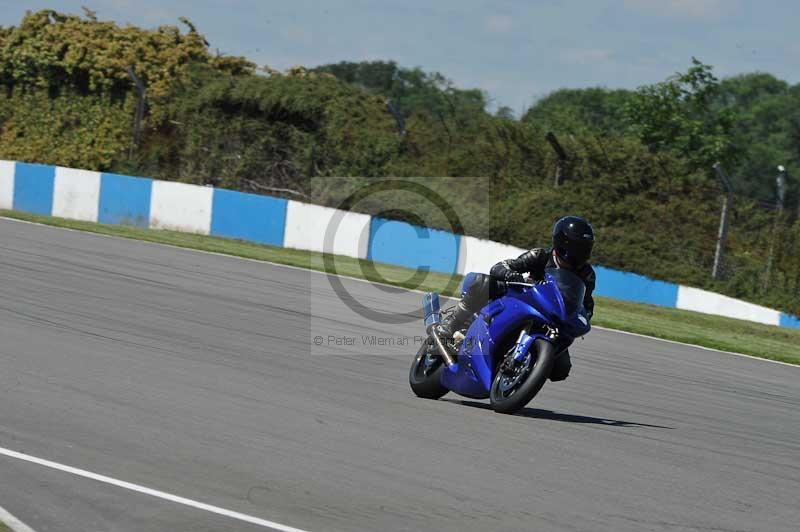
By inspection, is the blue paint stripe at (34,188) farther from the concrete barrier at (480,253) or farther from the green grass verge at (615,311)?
the concrete barrier at (480,253)

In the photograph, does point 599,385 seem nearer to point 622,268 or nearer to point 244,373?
point 244,373

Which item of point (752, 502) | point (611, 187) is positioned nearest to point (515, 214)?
point (611, 187)

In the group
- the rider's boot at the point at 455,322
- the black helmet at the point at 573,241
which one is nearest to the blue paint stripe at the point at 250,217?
the rider's boot at the point at 455,322

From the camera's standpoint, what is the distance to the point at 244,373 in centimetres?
902

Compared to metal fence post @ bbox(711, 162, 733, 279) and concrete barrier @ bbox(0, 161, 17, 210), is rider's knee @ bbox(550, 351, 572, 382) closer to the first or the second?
metal fence post @ bbox(711, 162, 733, 279)

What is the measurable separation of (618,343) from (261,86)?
2120 centimetres

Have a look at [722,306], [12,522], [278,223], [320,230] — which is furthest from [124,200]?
[12,522]

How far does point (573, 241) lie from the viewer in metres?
7.91

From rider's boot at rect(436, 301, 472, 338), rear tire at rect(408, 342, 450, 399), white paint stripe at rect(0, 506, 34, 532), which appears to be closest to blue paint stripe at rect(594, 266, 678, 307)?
rear tire at rect(408, 342, 450, 399)

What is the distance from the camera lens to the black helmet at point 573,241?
7.91 m

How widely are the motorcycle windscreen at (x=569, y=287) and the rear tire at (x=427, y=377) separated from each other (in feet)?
4.20

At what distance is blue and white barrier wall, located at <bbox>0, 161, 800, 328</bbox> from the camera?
25.2 m

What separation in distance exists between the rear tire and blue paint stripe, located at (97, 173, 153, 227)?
2100 cm

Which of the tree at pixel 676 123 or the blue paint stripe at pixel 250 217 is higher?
the tree at pixel 676 123
